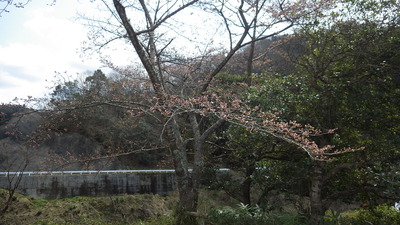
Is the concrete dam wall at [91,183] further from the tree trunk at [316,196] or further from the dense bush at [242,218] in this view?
the tree trunk at [316,196]

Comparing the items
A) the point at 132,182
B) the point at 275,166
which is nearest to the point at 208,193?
the point at 132,182

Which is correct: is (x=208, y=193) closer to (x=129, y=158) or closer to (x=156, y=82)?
(x=156, y=82)

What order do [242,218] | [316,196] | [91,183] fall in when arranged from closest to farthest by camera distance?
[242,218]
[316,196]
[91,183]

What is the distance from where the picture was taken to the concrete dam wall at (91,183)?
11375 mm

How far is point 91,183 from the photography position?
12.3 meters

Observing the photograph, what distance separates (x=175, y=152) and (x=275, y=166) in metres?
2.59

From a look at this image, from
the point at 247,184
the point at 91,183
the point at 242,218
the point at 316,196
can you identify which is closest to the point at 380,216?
the point at 316,196

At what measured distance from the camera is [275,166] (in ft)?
23.3

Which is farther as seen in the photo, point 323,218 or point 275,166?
point 275,166

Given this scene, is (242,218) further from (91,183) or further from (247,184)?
(91,183)

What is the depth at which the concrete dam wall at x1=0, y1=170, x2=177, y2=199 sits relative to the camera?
1138cm

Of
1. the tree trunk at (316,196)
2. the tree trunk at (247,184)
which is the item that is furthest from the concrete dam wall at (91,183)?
the tree trunk at (316,196)

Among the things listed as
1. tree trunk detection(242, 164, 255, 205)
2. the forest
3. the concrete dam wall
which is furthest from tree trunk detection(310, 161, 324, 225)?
the concrete dam wall

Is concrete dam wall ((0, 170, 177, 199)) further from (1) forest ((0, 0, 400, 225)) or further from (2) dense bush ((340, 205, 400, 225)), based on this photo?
(2) dense bush ((340, 205, 400, 225))
